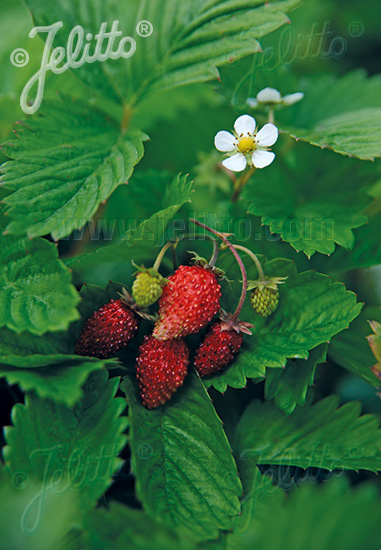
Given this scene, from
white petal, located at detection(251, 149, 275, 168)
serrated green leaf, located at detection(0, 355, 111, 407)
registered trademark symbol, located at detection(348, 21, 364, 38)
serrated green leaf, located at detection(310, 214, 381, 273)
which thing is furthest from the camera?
registered trademark symbol, located at detection(348, 21, 364, 38)

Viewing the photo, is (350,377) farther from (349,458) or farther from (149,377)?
(149,377)

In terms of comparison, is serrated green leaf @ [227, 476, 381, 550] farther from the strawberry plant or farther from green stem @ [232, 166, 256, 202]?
green stem @ [232, 166, 256, 202]

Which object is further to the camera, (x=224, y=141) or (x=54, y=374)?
(x=224, y=141)

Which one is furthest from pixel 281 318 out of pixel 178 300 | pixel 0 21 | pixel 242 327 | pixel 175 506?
pixel 0 21

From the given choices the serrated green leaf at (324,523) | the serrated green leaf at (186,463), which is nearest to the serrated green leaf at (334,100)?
the serrated green leaf at (186,463)

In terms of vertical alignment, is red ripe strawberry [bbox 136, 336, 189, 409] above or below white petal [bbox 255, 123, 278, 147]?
below

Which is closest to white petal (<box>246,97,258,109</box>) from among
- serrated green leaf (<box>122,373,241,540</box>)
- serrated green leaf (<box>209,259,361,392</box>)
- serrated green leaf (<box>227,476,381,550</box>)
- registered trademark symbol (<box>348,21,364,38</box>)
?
serrated green leaf (<box>209,259,361,392</box>)

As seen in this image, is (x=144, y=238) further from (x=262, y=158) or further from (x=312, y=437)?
(x=312, y=437)

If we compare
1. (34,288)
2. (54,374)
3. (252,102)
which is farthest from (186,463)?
(252,102)
